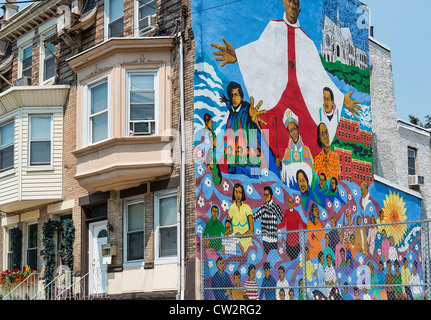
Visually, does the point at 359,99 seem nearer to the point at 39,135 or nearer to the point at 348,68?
the point at 348,68

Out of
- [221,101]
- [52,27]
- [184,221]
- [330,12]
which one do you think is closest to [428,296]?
[184,221]

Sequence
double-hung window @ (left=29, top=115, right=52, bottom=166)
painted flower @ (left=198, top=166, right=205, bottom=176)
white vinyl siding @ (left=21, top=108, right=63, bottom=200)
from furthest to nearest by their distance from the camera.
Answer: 1. double-hung window @ (left=29, top=115, right=52, bottom=166)
2. white vinyl siding @ (left=21, top=108, right=63, bottom=200)
3. painted flower @ (left=198, top=166, right=205, bottom=176)

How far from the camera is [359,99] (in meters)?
25.0

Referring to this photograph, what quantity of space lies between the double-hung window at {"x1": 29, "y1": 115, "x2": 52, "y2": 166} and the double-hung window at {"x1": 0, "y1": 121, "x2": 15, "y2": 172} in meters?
1.19

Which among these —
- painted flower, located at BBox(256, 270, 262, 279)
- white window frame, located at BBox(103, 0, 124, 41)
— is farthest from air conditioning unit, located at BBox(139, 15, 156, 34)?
painted flower, located at BBox(256, 270, 262, 279)

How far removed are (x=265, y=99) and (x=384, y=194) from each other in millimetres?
7159

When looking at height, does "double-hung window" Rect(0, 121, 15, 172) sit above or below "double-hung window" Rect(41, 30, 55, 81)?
below

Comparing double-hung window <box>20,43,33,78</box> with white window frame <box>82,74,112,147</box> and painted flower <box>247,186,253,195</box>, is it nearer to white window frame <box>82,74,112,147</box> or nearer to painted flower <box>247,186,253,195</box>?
white window frame <box>82,74,112,147</box>

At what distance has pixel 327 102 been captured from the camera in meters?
23.2

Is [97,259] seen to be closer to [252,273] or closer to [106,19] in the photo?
[252,273]

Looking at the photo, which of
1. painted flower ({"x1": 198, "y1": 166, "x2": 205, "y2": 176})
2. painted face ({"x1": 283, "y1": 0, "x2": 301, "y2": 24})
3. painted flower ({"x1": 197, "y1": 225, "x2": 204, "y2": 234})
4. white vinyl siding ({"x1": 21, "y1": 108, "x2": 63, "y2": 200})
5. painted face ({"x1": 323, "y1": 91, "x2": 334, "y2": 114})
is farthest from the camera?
painted face ({"x1": 323, "y1": 91, "x2": 334, "y2": 114})

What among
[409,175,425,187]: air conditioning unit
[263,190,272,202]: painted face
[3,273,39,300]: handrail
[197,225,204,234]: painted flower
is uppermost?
[409,175,425,187]: air conditioning unit

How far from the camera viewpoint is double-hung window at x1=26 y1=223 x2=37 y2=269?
23469 millimetres

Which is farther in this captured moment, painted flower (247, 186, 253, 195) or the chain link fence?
painted flower (247, 186, 253, 195)
